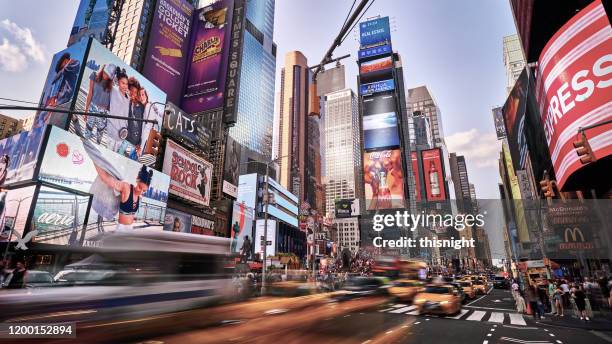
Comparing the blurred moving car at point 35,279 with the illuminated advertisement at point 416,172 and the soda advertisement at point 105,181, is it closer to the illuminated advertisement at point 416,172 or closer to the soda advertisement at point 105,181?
the soda advertisement at point 105,181

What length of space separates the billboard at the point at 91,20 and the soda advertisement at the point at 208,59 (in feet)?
67.3

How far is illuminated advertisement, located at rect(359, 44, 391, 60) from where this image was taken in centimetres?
9305

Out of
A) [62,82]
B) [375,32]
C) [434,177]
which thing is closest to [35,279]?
[62,82]

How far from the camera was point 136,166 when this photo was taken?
4459cm

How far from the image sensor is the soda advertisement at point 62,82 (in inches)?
1500

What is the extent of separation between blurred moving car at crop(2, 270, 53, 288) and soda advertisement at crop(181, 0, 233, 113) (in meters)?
69.5

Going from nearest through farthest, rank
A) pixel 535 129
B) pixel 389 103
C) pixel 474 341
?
pixel 474 341 < pixel 535 129 < pixel 389 103

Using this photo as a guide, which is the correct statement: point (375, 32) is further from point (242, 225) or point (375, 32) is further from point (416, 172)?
point (242, 225)

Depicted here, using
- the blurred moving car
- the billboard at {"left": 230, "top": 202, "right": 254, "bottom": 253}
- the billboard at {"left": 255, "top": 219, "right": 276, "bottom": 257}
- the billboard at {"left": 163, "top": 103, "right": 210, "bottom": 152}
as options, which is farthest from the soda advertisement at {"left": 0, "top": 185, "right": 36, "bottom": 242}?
the billboard at {"left": 255, "top": 219, "right": 276, "bottom": 257}

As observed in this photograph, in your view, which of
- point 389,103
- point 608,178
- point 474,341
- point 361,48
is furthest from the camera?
point 361,48

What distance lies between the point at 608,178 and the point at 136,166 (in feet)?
169

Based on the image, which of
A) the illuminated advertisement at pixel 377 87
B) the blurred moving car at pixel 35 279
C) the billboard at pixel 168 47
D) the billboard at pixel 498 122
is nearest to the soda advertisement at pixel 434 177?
the illuminated advertisement at pixel 377 87

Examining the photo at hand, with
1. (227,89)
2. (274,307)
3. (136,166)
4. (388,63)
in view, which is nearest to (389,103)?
(388,63)

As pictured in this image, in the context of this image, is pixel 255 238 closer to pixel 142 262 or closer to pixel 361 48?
pixel 361 48
